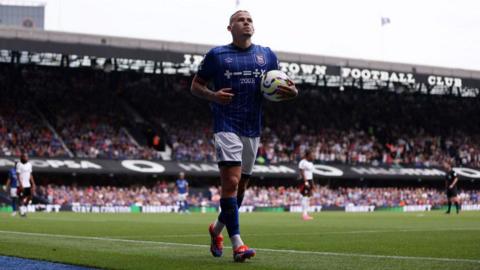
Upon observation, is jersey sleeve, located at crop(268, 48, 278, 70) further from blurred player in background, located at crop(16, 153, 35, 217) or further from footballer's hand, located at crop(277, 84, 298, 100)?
blurred player in background, located at crop(16, 153, 35, 217)

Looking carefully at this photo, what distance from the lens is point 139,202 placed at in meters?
47.2

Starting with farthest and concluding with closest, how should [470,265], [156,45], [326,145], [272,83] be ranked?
[326,145]
[156,45]
[272,83]
[470,265]

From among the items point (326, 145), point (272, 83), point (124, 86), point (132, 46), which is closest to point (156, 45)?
point (132, 46)

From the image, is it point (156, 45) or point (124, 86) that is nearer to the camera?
point (156, 45)

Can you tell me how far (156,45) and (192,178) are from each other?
9149 millimetres

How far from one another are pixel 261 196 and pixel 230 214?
4281 cm

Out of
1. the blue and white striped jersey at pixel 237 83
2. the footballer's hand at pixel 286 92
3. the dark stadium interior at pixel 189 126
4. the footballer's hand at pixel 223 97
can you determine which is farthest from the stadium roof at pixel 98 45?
the footballer's hand at pixel 286 92

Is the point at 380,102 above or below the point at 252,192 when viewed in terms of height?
above

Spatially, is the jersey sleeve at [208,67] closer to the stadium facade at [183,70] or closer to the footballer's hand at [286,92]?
the footballer's hand at [286,92]

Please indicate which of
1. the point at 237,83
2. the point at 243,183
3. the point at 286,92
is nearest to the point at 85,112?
the point at 243,183

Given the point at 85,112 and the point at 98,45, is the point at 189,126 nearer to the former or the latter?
the point at 85,112

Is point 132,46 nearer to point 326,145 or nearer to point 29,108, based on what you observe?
point 29,108

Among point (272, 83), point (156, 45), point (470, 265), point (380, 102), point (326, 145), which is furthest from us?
point (380, 102)

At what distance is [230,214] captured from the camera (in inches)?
363
